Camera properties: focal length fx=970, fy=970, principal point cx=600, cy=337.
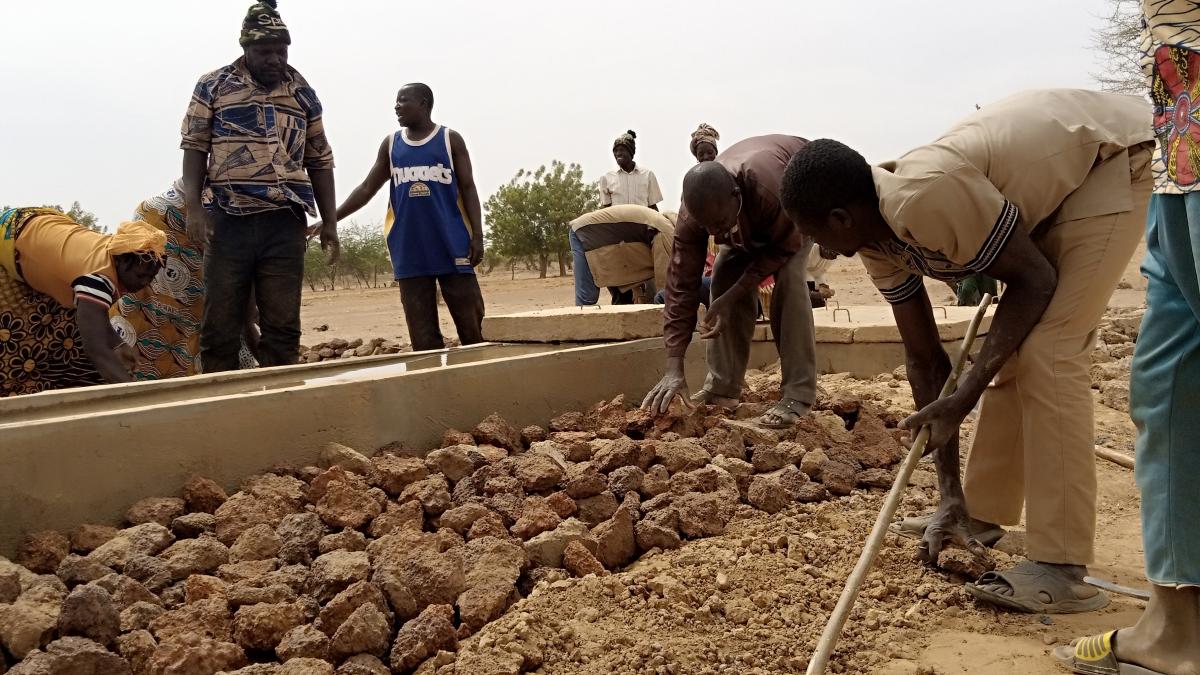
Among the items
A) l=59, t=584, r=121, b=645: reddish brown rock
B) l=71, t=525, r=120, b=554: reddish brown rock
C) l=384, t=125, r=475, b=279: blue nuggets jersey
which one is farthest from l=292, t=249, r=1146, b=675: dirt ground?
l=384, t=125, r=475, b=279: blue nuggets jersey

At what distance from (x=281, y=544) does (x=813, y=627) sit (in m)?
1.55

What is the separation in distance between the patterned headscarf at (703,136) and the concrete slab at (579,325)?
3.01 m

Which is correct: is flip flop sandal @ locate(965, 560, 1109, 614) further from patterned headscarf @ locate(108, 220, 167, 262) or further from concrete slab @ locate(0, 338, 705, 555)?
patterned headscarf @ locate(108, 220, 167, 262)

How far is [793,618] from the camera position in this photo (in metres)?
2.53

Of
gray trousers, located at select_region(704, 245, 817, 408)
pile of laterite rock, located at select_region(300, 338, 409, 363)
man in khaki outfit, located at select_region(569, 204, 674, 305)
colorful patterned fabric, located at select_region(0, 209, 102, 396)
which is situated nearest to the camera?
gray trousers, located at select_region(704, 245, 817, 408)

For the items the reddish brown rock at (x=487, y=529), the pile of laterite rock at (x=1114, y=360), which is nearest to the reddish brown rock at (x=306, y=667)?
the reddish brown rock at (x=487, y=529)

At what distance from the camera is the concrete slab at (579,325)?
479cm

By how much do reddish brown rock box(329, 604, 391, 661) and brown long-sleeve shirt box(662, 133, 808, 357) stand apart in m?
2.15

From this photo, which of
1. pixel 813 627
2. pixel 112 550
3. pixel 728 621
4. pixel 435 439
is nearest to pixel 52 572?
pixel 112 550

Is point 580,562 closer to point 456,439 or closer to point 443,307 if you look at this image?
point 456,439

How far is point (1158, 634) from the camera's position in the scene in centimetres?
211

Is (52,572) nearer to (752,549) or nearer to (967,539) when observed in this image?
(752,549)

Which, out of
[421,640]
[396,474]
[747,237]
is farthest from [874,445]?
[421,640]

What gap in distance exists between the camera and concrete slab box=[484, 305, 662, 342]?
479 centimetres
